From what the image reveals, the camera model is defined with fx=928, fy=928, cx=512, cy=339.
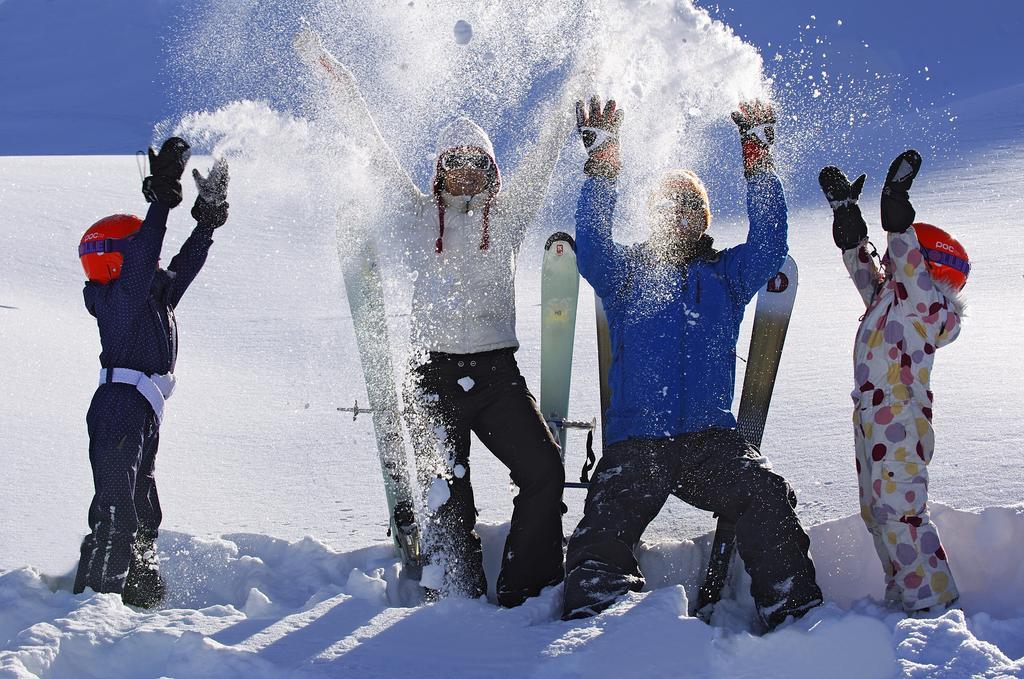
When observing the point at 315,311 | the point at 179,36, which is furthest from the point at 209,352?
the point at 179,36

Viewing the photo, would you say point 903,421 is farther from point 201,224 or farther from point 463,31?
point 463,31

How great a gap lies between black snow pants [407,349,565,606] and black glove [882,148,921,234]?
1315 millimetres

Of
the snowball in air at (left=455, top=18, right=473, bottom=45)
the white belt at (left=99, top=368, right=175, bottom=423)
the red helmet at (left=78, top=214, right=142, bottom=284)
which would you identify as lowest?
the white belt at (left=99, top=368, right=175, bottom=423)

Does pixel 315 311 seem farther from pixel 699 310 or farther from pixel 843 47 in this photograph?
pixel 843 47

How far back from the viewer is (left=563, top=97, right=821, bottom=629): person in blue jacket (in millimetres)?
2938

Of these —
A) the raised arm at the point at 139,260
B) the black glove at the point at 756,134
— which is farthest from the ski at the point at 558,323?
the raised arm at the point at 139,260

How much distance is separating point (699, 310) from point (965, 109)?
23837mm

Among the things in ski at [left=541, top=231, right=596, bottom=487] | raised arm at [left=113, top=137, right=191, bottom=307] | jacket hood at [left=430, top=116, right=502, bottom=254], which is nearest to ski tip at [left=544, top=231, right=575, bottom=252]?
ski at [left=541, top=231, right=596, bottom=487]

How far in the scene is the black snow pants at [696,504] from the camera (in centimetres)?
280

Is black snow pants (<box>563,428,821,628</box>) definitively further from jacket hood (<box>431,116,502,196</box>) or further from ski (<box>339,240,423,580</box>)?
jacket hood (<box>431,116,502,196</box>)

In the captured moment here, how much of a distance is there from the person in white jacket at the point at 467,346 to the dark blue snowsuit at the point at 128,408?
0.84m

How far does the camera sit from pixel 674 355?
3209 millimetres

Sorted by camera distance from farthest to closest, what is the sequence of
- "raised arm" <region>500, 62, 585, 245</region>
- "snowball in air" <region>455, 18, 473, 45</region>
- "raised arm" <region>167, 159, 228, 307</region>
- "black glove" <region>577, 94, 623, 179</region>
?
"snowball in air" <region>455, 18, 473, 45</region> < "raised arm" <region>500, 62, 585, 245</region> < "raised arm" <region>167, 159, 228, 307</region> < "black glove" <region>577, 94, 623, 179</region>

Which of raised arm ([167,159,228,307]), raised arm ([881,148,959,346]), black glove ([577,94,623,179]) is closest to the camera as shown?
raised arm ([881,148,959,346])
